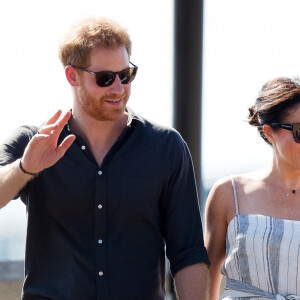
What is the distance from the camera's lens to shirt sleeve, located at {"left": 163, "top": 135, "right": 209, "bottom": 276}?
3.62m

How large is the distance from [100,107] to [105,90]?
8 cm

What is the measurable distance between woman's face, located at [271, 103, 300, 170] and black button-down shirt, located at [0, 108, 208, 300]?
1.36ft

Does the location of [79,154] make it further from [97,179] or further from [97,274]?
[97,274]

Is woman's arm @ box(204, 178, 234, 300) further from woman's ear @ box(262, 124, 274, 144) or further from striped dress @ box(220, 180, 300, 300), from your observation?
woman's ear @ box(262, 124, 274, 144)

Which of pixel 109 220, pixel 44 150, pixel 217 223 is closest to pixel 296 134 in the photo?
pixel 217 223

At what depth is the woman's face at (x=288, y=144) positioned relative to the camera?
3.68m

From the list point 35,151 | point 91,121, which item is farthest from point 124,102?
point 35,151

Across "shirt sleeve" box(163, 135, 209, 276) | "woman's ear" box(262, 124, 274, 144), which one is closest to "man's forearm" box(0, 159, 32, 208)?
"shirt sleeve" box(163, 135, 209, 276)

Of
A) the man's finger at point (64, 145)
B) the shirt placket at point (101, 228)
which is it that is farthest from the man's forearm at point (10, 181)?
the shirt placket at point (101, 228)

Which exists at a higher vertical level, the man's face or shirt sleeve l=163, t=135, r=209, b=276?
the man's face

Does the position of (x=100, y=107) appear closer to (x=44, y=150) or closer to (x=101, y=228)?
(x=44, y=150)

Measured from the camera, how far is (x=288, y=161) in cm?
371

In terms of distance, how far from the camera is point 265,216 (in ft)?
12.3

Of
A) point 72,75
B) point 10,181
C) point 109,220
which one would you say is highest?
point 72,75
